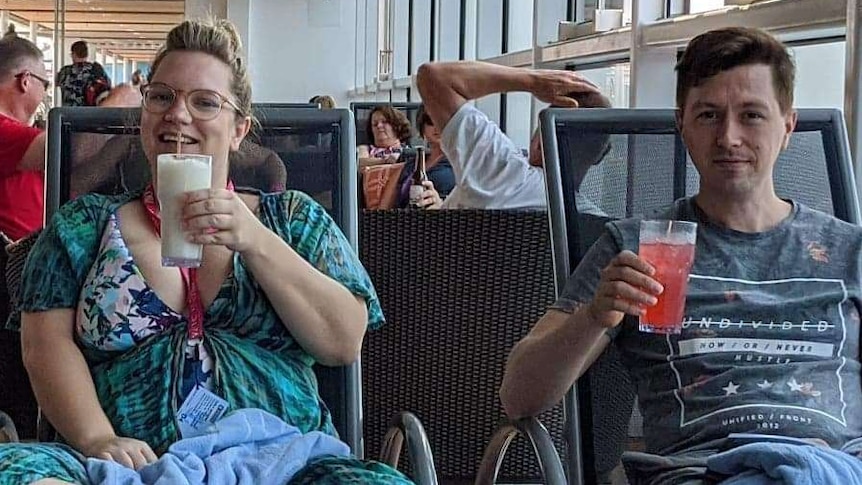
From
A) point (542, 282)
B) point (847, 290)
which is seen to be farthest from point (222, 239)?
point (542, 282)

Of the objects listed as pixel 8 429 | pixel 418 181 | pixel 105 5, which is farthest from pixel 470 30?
pixel 105 5

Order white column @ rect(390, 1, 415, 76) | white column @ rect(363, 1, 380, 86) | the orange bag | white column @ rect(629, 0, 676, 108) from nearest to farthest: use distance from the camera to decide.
A: white column @ rect(629, 0, 676, 108)
the orange bag
white column @ rect(390, 1, 415, 76)
white column @ rect(363, 1, 380, 86)

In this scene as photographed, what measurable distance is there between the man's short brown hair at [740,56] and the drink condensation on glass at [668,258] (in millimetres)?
369

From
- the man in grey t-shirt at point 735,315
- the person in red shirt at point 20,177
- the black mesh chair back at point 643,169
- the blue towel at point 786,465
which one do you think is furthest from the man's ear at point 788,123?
the person in red shirt at point 20,177

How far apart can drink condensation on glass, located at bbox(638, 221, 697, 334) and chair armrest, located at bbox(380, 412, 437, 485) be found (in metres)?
0.38

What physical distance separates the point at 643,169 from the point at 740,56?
422 millimetres

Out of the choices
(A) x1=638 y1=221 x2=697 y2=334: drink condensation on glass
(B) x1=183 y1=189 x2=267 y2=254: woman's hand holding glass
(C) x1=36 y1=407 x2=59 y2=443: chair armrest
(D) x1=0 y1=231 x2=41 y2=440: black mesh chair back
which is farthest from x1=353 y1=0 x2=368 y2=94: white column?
(A) x1=638 y1=221 x2=697 y2=334: drink condensation on glass

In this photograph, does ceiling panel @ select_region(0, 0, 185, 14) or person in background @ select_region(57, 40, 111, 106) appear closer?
person in background @ select_region(57, 40, 111, 106)

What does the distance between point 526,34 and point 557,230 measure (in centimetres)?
517

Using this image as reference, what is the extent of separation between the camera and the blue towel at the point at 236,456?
1608 mm

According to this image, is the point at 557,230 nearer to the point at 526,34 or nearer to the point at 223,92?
the point at 223,92

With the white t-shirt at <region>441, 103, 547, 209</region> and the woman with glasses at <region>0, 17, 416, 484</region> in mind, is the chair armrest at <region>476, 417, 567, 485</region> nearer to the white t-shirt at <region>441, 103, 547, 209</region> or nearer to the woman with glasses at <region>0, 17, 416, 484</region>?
the woman with glasses at <region>0, 17, 416, 484</region>

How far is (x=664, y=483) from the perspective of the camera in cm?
171

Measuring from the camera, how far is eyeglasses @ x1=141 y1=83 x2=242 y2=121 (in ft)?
5.98
